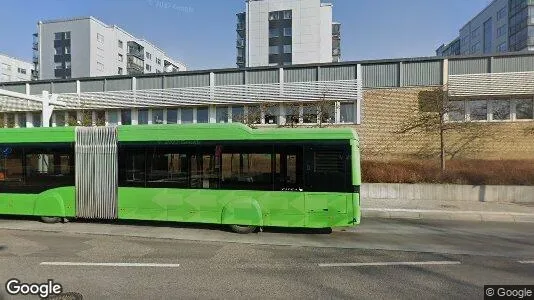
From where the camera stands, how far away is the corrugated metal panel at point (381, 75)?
21406mm

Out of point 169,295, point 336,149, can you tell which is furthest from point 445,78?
point 169,295

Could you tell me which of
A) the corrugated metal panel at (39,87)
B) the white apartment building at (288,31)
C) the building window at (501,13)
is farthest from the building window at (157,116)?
the building window at (501,13)

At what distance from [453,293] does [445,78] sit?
18533mm

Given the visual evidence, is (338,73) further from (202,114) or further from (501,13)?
(501,13)

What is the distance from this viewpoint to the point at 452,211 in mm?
11883

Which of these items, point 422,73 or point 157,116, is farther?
point 157,116

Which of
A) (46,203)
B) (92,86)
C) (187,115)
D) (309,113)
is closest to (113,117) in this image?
(92,86)

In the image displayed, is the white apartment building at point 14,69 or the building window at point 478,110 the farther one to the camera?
the white apartment building at point 14,69

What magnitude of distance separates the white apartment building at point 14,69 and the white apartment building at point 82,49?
1514cm

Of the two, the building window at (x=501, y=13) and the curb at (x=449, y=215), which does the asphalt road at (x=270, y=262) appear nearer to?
the curb at (x=449, y=215)

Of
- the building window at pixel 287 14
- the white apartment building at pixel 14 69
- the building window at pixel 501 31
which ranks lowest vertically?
the white apartment building at pixel 14 69

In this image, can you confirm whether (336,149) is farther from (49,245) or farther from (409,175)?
(409,175)

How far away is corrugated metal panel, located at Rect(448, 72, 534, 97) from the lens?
64.0 ft

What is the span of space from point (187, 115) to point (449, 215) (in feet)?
56.3
